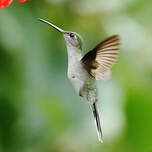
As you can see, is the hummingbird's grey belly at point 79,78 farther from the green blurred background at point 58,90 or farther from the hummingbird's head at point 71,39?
the green blurred background at point 58,90

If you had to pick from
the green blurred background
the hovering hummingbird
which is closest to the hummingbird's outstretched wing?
the hovering hummingbird

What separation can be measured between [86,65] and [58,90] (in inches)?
38.6

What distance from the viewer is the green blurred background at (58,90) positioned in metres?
3.34

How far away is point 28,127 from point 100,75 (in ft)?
3.62

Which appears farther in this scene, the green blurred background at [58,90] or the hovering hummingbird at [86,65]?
the green blurred background at [58,90]

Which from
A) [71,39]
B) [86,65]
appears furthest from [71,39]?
[86,65]

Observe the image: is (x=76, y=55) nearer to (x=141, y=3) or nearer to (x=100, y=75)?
(x=100, y=75)

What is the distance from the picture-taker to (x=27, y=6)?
3471 millimetres

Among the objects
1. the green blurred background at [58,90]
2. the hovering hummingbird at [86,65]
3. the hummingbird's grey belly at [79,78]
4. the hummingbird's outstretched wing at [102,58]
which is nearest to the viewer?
the hummingbird's outstretched wing at [102,58]

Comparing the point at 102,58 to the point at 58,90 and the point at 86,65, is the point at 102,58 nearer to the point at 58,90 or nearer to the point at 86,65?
the point at 86,65

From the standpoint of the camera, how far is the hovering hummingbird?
7.45ft

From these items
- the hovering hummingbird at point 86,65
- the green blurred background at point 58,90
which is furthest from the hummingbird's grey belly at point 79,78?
the green blurred background at point 58,90

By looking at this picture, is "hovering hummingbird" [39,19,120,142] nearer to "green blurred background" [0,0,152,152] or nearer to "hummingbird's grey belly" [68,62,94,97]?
"hummingbird's grey belly" [68,62,94,97]

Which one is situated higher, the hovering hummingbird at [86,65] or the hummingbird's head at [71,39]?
the hummingbird's head at [71,39]
